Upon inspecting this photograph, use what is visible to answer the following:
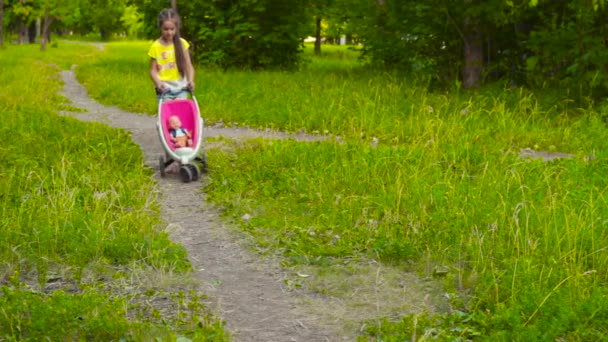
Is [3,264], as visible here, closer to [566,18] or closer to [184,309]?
[184,309]

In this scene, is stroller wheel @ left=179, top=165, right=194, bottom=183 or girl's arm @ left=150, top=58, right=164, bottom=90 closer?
stroller wheel @ left=179, top=165, right=194, bottom=183

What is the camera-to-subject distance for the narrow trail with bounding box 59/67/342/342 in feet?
14.8

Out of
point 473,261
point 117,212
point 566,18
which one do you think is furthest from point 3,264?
point 566,18

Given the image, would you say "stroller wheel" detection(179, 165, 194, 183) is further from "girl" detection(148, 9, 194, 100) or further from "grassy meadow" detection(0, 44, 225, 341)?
"girl" detection(148, 9, 194, 100)

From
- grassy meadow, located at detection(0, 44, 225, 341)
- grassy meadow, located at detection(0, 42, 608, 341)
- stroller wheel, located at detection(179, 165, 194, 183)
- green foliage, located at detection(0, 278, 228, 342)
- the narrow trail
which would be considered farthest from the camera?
stroller wheel, located at detection(179, 165, 194, 183)

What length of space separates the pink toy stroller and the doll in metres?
0.02

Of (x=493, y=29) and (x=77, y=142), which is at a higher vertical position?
(x=493, y=29)

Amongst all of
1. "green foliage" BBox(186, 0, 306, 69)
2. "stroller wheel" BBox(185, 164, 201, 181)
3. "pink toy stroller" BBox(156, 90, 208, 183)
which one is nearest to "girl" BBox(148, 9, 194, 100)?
"pink toy stroller" BBox(156, 90, 208, 183)

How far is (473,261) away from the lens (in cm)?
534

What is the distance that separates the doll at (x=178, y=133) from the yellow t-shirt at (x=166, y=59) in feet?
1.81

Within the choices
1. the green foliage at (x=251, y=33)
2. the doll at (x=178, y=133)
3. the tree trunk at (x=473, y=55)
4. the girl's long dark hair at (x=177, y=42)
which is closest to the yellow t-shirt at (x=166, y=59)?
the girl's long dark hair at (x=177, y=42)

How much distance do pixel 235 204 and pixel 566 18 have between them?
867 cm

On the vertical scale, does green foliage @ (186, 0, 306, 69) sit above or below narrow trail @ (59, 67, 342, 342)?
above

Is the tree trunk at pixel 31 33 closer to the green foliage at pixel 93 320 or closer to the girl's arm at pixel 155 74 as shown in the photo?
the girl's arm at pixel 155 74
